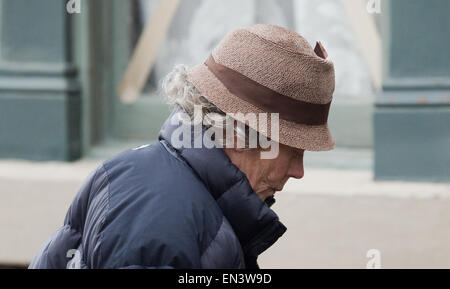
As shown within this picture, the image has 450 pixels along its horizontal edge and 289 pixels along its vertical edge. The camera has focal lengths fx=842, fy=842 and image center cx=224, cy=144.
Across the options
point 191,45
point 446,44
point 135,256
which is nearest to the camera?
point 135,256

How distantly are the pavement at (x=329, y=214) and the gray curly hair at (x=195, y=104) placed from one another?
257 centimetres

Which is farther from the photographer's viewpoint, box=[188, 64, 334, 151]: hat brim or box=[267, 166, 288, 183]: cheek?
box=[267, 166, 288, 183]: cheek

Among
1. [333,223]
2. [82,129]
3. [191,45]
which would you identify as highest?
[191,45]

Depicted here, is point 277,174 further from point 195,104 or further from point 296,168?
point 195,104

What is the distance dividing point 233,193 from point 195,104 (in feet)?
0.87

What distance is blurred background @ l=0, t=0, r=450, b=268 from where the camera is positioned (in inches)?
183

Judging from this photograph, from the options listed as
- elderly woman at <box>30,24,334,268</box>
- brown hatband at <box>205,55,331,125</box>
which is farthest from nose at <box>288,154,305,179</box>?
brown hatband at <box>205,55,331,125</box>

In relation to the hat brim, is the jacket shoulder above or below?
below

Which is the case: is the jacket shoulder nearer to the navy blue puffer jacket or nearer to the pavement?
the navy blue puffer jacket

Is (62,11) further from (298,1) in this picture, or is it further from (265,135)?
(265,135)

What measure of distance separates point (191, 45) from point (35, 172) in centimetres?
130

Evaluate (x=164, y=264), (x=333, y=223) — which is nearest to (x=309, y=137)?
(x=164, y=264)

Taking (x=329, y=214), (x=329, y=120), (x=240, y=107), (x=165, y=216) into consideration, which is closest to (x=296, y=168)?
(x=240, y=107)

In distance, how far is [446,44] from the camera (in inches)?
184
